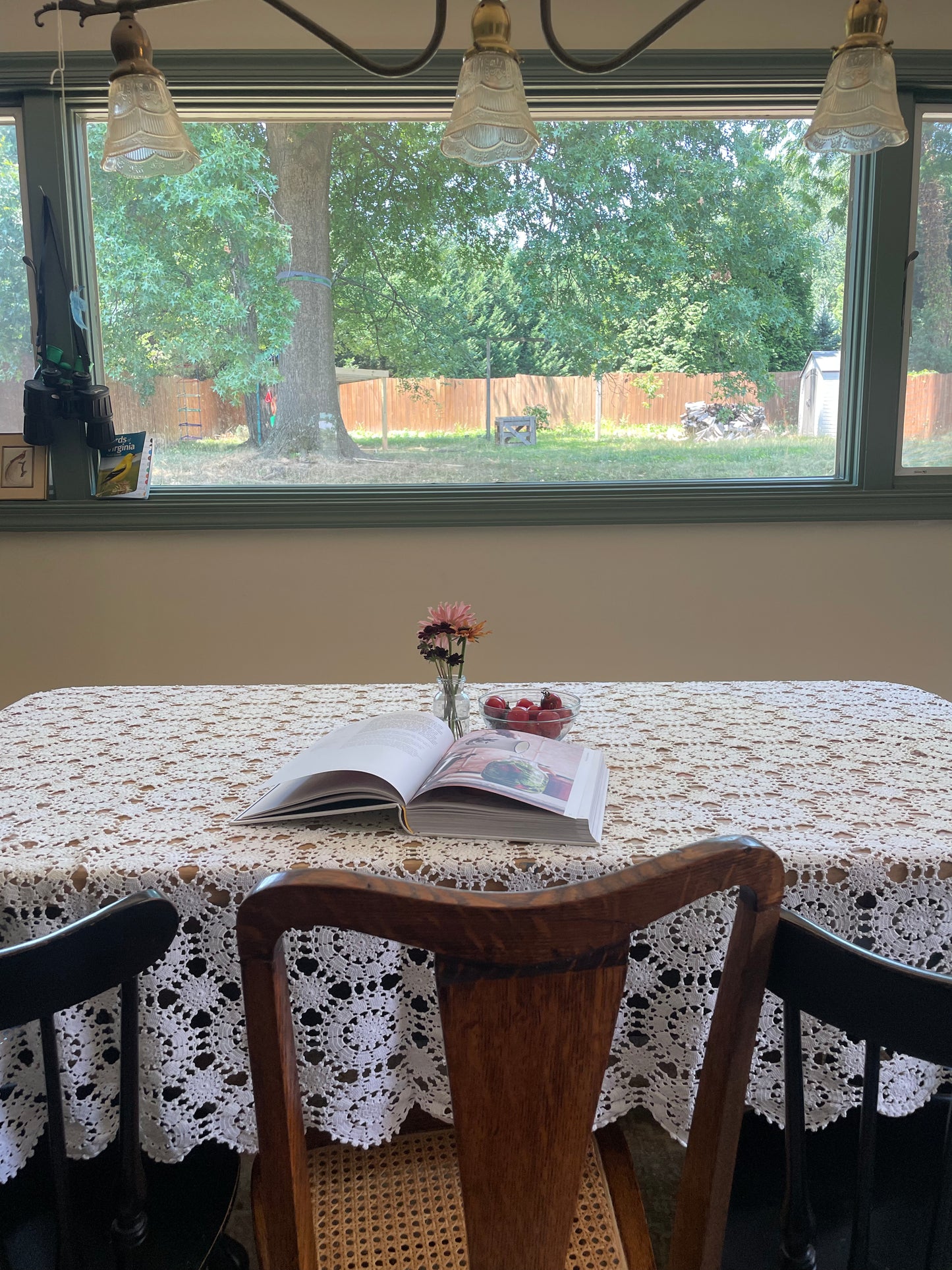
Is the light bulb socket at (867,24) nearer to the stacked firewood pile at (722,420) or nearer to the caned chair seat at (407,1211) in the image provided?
the caned chair seat at (407,1211)

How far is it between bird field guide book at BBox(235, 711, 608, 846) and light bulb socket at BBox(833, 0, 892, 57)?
105 centimetres

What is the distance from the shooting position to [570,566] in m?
2.93

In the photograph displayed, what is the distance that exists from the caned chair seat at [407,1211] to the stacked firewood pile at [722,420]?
2386 millimetres

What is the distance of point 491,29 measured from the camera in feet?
4.17

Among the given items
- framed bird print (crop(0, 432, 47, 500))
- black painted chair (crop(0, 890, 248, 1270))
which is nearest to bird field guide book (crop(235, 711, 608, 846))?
black painted chair (crop(0, 890, 248, 1270))

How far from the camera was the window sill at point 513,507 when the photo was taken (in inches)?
113

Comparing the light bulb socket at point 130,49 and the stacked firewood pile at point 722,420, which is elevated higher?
the light bulb socket at point 130,49

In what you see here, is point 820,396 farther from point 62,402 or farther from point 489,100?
point 62,402

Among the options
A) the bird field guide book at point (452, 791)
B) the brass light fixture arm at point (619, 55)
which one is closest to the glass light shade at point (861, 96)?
the brass light fixture arm at point (619, 55)

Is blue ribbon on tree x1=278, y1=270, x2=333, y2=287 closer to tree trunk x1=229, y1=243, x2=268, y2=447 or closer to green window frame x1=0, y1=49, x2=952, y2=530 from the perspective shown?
tree trunk x1=229, y1=243, x2=268, y2=447

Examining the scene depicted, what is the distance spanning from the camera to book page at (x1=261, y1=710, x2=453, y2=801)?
113 centimetres

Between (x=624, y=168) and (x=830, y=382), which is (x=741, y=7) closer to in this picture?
(x=624, y=168)

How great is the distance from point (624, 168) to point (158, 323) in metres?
1.50

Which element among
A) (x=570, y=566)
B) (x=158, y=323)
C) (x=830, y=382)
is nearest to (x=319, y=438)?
(x=158, y=323)
